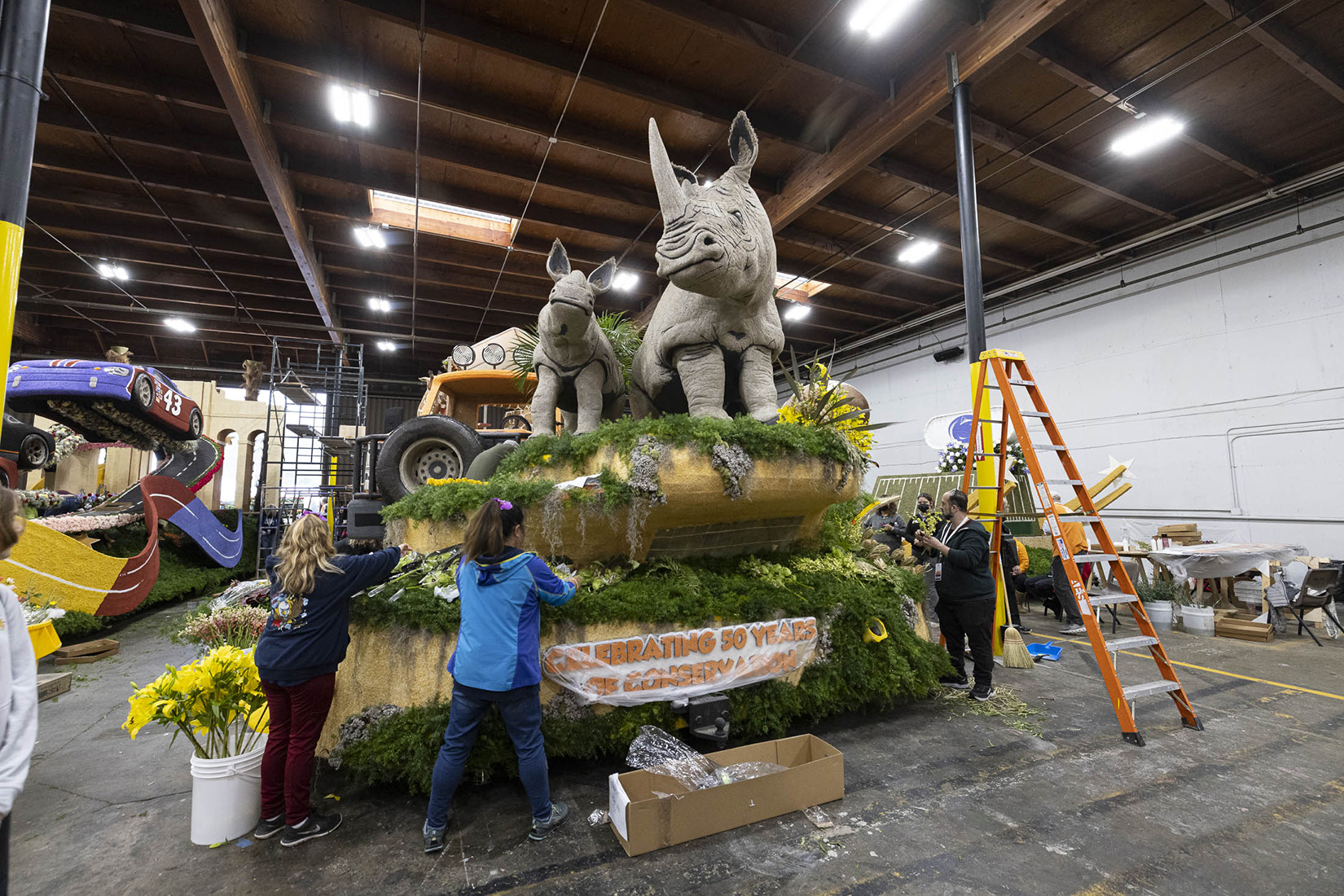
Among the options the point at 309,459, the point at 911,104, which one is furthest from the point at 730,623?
the point at 309,459

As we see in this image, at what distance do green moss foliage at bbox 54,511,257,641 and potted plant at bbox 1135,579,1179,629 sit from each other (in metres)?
11.9

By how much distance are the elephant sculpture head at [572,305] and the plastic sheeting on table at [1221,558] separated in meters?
7.37

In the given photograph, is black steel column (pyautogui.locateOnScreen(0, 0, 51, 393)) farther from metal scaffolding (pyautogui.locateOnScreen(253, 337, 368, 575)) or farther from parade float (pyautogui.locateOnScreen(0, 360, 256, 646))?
parade float (pyautogui.locateOnScreen(0, 360, 256, 646))

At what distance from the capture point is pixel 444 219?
357 inches

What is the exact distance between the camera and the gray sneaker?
245 centimetres

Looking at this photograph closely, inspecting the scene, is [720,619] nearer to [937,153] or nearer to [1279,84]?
[937,153]

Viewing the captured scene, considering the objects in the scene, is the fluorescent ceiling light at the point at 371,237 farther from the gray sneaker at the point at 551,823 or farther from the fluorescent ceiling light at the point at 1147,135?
the fluorescent ceiling light at the point at 1147,135

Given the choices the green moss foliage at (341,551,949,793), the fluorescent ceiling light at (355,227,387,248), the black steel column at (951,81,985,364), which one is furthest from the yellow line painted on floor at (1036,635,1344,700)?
the fluorescent ceiling light at (355,227,387,248)

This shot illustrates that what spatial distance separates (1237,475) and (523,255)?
11721 mm

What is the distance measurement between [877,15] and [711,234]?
4014 millimetres

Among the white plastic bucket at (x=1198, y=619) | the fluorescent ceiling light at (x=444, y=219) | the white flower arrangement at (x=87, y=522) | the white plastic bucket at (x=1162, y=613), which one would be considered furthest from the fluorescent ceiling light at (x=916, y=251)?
the white flower arrangement at (x=87, y=522)

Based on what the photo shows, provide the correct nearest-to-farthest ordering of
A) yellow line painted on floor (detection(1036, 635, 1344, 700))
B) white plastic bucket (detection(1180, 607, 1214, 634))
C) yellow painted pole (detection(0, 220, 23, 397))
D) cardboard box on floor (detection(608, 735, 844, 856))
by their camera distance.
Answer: yellow painted pole (detection(0, 220, 23, 397)) → cardboard box on floor (detection(608, 735, 844, 856)) → yellow line painted on floor (detection(1036, 635, 1344, 700)) → white plastic bucket (detection(1180, 607, 1214, 634))

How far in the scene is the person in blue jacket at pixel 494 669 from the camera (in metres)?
2.44

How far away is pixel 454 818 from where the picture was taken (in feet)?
8.68
